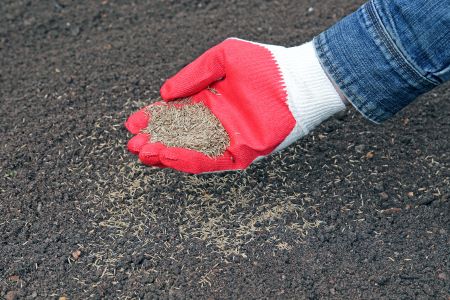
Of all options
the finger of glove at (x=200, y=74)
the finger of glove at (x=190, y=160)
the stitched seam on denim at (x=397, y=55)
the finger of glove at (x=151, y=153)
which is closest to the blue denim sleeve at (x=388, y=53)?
the stitched seam on denim at (x=397, y=55)

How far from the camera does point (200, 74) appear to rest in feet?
6.95

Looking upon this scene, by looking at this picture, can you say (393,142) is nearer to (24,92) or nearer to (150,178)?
(150,178)

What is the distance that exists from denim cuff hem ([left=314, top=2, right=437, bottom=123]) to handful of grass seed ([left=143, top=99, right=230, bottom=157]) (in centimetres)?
42

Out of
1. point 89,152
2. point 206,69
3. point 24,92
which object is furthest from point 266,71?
point 24,92

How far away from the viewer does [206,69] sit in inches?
83.2

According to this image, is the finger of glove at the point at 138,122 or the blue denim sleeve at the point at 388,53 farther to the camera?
the finger of glove at the point at 138,122

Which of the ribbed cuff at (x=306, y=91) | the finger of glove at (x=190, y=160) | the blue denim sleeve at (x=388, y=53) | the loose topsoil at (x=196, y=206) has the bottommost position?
the loose topsoil at (x=196, y=206)

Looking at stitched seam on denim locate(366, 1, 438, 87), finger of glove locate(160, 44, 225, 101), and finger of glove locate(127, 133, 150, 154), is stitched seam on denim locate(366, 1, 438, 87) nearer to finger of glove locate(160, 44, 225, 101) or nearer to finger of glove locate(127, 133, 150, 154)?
finger of glove locate(160, 44, 225, 101)

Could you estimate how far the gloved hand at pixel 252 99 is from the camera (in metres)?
2.02

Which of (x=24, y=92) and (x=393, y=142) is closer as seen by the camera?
(x=393, y=142)

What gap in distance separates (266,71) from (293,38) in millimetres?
771

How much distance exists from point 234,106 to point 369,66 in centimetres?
46

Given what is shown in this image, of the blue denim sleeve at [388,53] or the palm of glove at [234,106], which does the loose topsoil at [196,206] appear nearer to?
the palm of glove at [234,106]

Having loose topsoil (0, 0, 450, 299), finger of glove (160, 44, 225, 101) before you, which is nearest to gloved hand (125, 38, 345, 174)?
finger of glove (160, 44, 225, 101)
